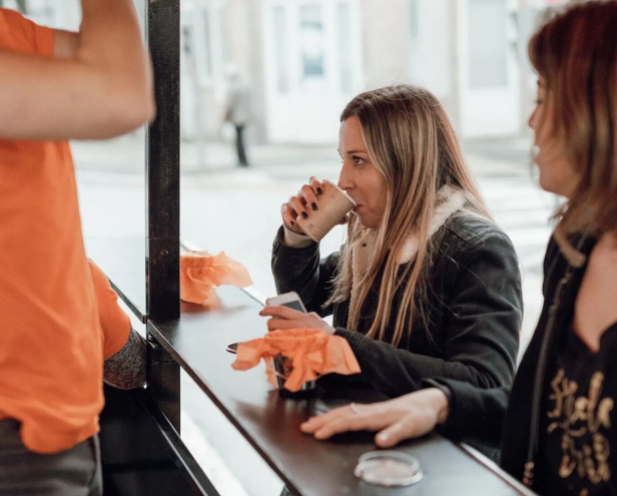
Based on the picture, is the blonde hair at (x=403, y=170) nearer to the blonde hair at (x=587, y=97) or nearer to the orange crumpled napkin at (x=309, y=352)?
the orange crumpled napkin at (x=309, y=352)

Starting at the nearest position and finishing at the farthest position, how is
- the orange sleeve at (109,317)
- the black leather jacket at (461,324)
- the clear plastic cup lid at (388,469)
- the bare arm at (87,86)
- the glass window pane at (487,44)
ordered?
the bare arm at (87,86), the clear plastic cup lid at (388,469), the black leather jacket at (461,324), the orange sleeve at (109,317), the glass window pane at (487,44)

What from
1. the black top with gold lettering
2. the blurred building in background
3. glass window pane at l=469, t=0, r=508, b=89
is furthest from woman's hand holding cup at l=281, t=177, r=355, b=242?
glass window pane at l=469, t=0, r=508, b=89

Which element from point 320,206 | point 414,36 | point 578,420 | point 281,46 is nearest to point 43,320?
point 578,420

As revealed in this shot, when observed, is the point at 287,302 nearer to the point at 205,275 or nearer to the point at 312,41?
the point at 205,275

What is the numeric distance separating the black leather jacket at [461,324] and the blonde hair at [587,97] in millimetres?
407

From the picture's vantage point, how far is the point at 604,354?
1.21 metres

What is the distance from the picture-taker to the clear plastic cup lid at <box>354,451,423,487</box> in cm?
113

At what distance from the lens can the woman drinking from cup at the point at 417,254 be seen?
5.37 ft

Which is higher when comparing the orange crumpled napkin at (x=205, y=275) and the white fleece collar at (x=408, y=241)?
the white fleece collar at (x=408, y=241)

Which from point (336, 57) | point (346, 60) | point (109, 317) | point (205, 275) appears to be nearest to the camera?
point (109, 317)

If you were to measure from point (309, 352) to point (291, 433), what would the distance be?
17 centimetres

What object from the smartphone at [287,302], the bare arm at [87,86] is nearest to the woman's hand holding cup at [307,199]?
the smartphone at [287,302]

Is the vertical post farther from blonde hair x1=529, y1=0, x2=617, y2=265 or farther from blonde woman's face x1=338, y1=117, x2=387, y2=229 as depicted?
blonde hair x1=529, y1=0, x2=617, y2=265

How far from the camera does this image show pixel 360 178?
6.42 feet
